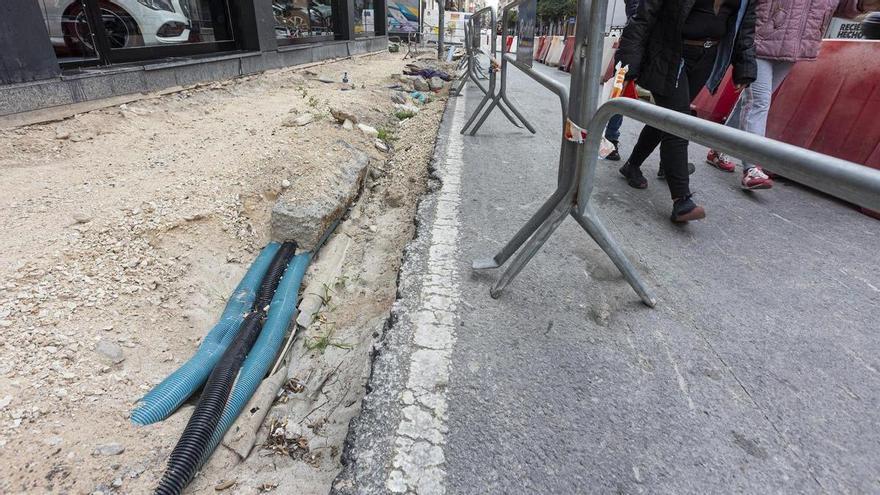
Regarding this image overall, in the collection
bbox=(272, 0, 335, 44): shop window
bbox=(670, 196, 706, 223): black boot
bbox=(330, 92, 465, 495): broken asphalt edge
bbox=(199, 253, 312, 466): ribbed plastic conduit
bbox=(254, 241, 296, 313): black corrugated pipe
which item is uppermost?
bbox=(272, 0, 335, 44): shop window

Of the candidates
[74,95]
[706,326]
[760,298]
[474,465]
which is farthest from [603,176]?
[74,95]

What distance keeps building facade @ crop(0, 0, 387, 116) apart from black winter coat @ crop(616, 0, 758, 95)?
5.24 metres

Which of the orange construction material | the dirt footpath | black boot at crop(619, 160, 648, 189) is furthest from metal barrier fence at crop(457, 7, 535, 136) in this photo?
the orange construction material

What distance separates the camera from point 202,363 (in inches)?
79.8

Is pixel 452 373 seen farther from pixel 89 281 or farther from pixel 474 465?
pixel 89 281

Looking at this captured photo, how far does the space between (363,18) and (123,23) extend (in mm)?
12437

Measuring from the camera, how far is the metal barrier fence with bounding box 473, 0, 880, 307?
88 cm

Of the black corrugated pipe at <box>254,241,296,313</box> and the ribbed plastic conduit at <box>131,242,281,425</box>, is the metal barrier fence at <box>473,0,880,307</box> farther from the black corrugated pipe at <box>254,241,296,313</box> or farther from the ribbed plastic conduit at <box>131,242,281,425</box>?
the ribbed plastic conduit at <box>131,242,281,425</box>

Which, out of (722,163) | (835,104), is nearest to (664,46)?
(722,163)

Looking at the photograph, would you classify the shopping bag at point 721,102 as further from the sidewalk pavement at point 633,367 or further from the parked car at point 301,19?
the parked car at point 301,19

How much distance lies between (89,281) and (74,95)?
339 centimetres

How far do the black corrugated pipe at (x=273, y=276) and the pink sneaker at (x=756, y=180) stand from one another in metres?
3.60

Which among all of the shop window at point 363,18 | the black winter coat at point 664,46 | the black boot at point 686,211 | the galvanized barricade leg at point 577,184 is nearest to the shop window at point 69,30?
the galvanized barricade leg at point 577,184

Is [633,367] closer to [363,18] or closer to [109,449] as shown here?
[109,449]
